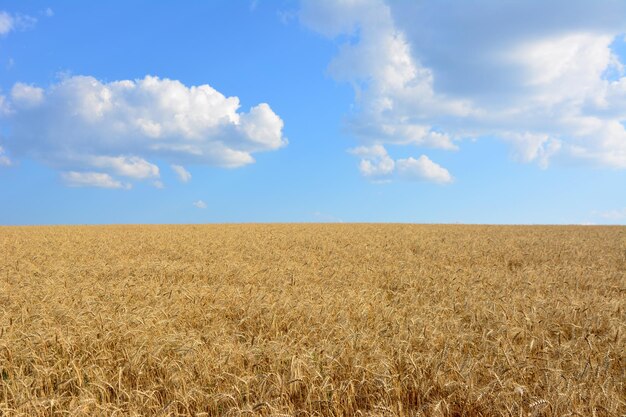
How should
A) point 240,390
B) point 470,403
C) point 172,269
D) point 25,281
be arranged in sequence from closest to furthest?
1. point 470,403
2. point 240,390
3. point 25,281
4. point 172,269

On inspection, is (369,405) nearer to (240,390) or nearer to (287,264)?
(240,390)

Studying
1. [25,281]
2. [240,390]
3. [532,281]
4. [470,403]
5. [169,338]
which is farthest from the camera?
[532,281]

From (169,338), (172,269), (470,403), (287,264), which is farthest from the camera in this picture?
(287,264)

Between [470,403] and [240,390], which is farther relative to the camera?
[240,390]

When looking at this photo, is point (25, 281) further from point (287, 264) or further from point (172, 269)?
point (287, 264)

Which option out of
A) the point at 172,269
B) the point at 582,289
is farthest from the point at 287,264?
the point at 582,289

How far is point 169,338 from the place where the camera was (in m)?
5.14

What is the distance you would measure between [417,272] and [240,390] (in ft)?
25.2

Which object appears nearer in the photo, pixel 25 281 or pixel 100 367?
pixel 100 367

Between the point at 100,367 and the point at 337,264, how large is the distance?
915cm

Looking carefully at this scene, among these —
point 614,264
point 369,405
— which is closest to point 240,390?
point 369,405

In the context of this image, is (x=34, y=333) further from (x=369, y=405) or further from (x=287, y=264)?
(x=287, y=264)

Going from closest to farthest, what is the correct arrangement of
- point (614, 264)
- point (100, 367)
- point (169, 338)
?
point (100, 367) → point (169, 338) → point (614, 264)

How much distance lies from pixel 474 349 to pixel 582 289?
6369mm
